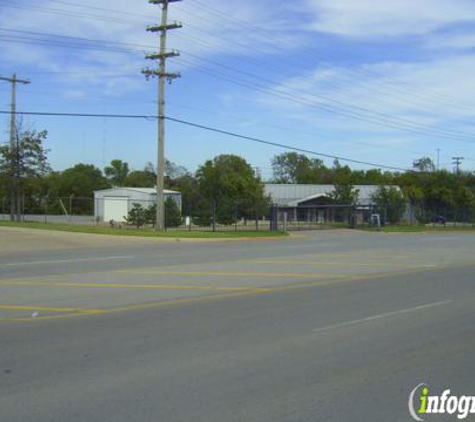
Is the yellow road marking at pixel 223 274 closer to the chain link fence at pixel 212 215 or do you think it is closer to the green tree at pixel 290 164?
the chain link fence at pixel 212 215

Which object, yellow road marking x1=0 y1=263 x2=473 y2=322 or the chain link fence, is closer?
yellow road marking x1=0 y1=263 x2=473 y2=322

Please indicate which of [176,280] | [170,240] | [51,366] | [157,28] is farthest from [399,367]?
[157,28]

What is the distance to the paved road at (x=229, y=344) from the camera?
546 cm

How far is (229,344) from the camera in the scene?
7.61m

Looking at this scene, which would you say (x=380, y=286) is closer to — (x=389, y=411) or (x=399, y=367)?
(x=399, y=367)

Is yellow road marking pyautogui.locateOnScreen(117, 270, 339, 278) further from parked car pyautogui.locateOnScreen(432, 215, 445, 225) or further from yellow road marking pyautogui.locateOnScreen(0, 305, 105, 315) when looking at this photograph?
Result: parked car pyautogui.locateOnScreen(432, 215, 445, 225)

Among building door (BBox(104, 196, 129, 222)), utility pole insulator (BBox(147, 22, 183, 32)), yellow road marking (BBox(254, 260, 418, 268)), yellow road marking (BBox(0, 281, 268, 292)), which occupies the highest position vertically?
utility pole insulator (BBox(147, 22, 183, 32))

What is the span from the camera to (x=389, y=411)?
210 inches

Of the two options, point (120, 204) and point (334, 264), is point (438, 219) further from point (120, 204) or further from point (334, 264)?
point (334, 264)

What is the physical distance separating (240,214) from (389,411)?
41394 millimetres

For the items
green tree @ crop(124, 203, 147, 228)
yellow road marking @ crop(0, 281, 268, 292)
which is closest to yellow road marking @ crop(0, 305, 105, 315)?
yellow road marking @ crop(0, 281, 268, 292)

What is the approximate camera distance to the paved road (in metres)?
5.46

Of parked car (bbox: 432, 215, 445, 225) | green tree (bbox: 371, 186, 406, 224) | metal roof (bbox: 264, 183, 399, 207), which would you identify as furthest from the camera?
metal roof (bbox: 264, 183, 399, 207)

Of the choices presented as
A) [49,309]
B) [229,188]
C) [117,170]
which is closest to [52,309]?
[49,309]
